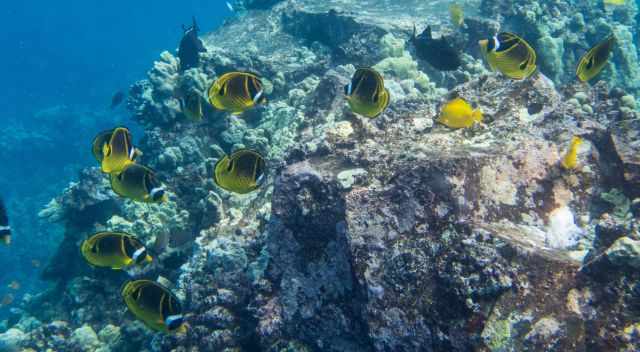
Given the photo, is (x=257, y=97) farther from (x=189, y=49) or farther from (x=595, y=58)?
(x=189, y=49)

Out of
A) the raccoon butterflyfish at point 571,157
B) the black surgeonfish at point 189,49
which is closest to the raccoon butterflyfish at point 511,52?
the raccoon butterflyfish at point 571,157

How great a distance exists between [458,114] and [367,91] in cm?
100

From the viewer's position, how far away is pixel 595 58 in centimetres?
423

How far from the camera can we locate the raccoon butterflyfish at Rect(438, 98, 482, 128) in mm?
4000

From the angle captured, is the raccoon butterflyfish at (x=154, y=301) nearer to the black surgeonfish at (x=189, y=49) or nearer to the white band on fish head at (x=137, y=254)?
the white band on fish head at (x=137, y=254)

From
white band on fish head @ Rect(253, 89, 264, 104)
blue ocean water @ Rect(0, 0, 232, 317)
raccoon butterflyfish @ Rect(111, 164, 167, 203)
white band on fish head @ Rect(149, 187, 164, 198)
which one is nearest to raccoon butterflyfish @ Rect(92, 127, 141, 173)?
raccoon butterflyfish @ Rect(111, 164, 167, 203)

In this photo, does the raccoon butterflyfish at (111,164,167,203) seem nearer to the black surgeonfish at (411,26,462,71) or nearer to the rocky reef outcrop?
the rocky reef outcrop

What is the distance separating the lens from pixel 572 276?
291cm

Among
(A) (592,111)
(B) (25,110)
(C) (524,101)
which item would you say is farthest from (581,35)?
(B) (25,110)

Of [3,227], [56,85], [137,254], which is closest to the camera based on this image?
[137,254]

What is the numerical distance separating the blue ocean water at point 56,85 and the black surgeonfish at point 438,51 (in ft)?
42.3

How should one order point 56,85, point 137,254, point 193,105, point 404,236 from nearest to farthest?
1. point 404,236
2. point 137,254
3. point 193,105
4. point 56,85

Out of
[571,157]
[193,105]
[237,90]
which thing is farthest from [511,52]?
[193,105]

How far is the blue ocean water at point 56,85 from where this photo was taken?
19703 millimetres
